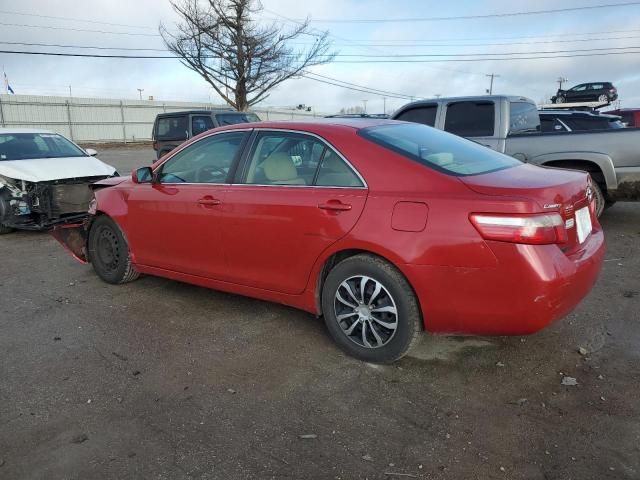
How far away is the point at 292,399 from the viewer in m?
3.22

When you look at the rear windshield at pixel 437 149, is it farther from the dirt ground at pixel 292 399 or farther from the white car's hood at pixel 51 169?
the white car's hood at pixel 51 169

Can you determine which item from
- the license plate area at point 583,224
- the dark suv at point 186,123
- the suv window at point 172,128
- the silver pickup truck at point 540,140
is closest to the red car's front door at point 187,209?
the license plate area at point 583,224

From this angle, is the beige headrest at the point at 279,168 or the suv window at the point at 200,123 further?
the suv window at the point at 200,123

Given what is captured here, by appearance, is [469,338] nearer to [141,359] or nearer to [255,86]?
[141,359]

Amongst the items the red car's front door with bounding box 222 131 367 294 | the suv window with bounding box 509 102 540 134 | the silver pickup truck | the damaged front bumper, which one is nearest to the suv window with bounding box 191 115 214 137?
the silver pickup truck

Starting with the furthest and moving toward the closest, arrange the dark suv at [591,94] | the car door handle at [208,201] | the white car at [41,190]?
the dark suv at [591,94] < the white car at [41,190] < the car door handle at [208,201]

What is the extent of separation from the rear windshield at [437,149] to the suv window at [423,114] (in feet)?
12.4

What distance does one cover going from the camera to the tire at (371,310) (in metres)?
3.38

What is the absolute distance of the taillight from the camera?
117 inches

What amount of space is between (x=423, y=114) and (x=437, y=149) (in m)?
4.48

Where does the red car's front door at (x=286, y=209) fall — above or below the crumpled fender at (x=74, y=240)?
above

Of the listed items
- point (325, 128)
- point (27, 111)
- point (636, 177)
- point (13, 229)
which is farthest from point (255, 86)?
point (325, 128)

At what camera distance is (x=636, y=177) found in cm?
691

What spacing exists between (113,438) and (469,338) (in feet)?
8.31
